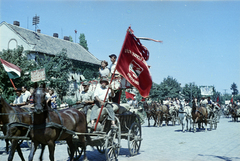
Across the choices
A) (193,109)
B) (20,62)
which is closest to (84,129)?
(193,109)

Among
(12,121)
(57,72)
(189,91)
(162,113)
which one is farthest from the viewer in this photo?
(189,91)

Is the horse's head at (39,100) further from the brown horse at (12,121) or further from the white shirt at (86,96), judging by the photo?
the white shirt at (86,96)

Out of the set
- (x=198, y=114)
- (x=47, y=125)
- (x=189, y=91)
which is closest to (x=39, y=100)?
(x=47, y=125)

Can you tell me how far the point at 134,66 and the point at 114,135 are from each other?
228 centimetres

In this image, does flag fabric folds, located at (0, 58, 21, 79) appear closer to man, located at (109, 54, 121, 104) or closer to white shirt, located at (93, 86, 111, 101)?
man, located at (109, 54, 121, 104)

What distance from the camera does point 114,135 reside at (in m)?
8.38

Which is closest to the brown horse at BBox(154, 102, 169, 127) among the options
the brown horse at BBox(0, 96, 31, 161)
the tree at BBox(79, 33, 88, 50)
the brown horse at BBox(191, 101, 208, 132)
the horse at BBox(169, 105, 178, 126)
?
the horse at BBox(169, 105, 178, 126)

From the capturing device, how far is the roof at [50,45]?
1584 inches

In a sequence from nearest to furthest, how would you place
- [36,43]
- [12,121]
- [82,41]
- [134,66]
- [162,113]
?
[12,121], [134,66], [162,113], [36,43], [82,41]

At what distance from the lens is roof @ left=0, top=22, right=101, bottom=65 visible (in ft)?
132

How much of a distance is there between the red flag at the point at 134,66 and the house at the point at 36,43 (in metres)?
25.6

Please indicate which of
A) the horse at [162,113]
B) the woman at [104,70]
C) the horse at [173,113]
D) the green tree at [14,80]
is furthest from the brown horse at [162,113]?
the woman at [104,70]

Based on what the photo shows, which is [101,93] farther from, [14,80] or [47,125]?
[14,80]

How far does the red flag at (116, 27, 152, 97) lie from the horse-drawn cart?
1231 millimetres
